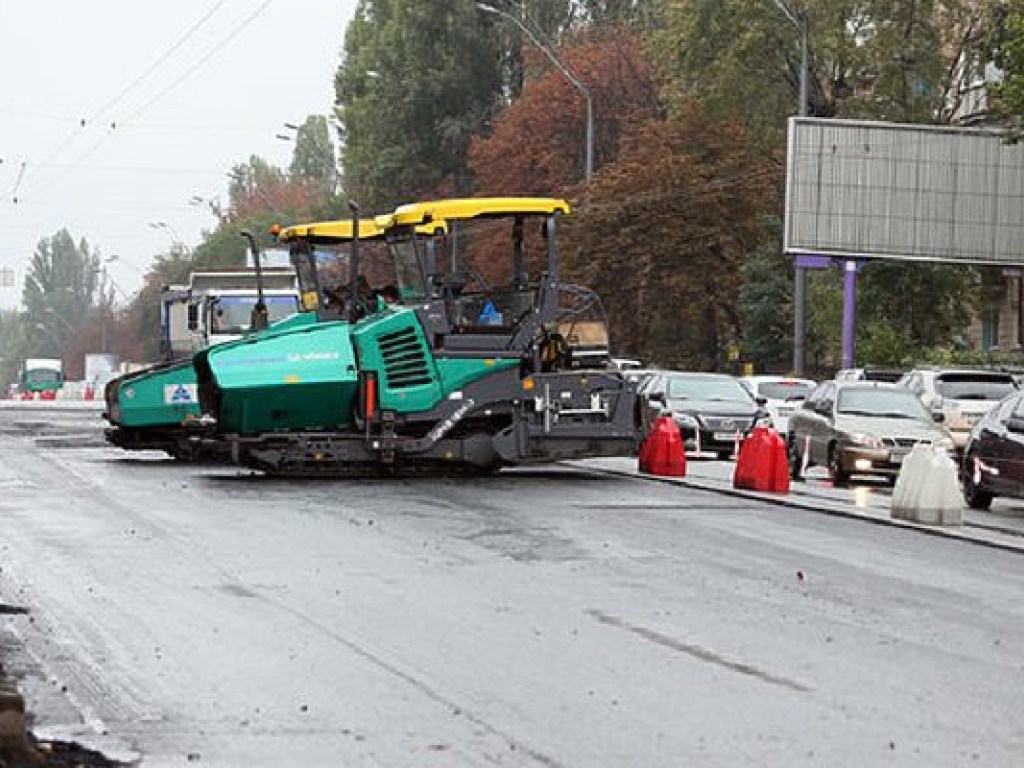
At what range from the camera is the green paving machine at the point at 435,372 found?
84.0 feet

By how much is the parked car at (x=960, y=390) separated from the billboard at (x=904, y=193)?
→ 20.9 metres

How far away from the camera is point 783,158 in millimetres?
70500

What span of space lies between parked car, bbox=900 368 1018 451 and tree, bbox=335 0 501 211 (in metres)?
58.6

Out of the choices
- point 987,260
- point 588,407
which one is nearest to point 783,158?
point 987,260

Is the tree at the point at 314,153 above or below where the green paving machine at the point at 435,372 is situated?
above

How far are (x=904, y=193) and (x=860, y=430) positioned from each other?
101 ft

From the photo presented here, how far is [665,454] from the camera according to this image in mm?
28859

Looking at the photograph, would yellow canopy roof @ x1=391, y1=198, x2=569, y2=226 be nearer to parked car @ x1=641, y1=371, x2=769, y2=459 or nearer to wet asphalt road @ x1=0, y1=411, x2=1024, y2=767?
wet asphalt road @ x1=0, y1=411, x2=1024, y2=767

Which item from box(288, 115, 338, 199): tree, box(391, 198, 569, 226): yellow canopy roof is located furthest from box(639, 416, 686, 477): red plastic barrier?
box(288, 115, 338, 199): tree

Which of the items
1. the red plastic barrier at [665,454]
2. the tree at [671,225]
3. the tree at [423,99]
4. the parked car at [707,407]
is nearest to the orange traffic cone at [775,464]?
the red plastic barrier at [665,454]

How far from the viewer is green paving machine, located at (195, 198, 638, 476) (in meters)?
25.6

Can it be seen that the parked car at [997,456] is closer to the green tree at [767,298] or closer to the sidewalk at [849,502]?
the sidewalk at [849,502]

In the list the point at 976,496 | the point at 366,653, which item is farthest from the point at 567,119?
the point at 366,653

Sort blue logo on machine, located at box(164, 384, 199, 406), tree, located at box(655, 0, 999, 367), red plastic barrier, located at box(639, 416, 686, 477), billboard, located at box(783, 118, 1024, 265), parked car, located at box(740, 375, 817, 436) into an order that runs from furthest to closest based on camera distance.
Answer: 1. tree, located at box(655, 0, 999, 367)
2. billboard, located at box(783, 118, 1024, 265)
3. parked car, located at box(740, 375, 817, 436)
4. blue logo on machine, located at box(164, 384, 199, 406)
5. red plastic barrier, located at box(639, 416, 686, 477)
